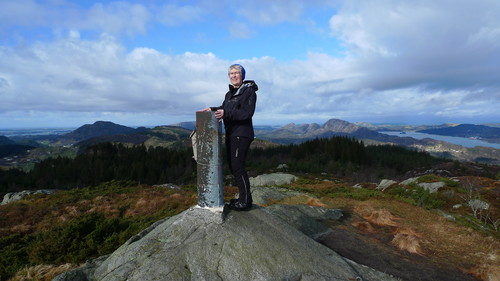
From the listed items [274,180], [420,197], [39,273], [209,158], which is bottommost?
[274,180]

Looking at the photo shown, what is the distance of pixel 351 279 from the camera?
6281 mm

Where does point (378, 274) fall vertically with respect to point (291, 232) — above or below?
below

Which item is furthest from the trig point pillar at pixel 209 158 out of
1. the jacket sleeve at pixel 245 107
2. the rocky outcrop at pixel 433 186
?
the rocky outcrop at pixel 433 186

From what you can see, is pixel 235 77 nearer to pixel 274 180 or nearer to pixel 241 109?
pixel 241 109

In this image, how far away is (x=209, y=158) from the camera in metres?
6.84

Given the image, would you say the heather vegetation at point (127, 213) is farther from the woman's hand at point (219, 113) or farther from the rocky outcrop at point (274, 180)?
the woman's hand at point (219, 113)

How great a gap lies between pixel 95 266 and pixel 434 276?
10054mm

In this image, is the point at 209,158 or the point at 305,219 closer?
the point at 209,158

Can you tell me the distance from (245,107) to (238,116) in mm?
306

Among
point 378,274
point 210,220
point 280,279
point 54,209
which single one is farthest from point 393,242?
point 54,209

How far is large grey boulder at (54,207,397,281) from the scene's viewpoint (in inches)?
217

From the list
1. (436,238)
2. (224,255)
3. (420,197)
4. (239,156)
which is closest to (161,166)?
(420,197)

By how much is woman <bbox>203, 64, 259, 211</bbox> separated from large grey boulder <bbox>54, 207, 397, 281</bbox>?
100 centimetres

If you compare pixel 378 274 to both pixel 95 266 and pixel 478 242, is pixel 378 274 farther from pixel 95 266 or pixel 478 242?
pixel 478 242
